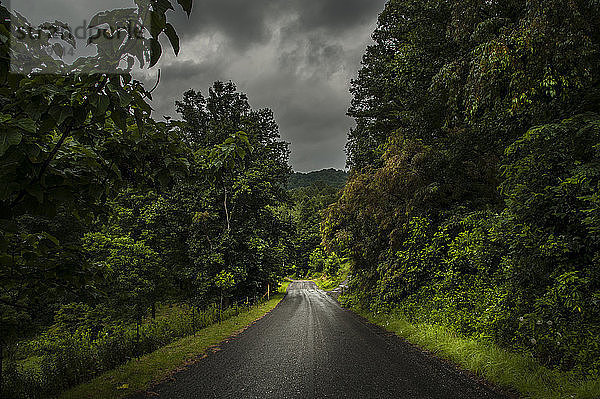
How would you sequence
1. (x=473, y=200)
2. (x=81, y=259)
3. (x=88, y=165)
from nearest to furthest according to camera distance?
1. (x=88, y=165)
2. (x=81, y=259)
3. (x=473, y=200)

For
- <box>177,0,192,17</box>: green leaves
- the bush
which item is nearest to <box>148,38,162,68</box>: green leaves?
<box>177,0,192,17</box>: green leaves

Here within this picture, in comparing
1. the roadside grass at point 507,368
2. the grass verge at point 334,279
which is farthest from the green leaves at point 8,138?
the grass verge at point 334,279

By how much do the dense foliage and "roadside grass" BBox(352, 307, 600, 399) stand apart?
28cm

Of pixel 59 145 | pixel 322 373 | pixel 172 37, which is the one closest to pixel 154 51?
pixel 172 37

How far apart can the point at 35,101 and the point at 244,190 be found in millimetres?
19365

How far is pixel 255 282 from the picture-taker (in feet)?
70.4

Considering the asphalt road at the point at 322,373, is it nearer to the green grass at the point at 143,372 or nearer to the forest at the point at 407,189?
the green grass at the point at 143,372

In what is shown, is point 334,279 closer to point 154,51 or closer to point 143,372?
point 143,372

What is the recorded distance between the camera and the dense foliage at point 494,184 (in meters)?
5.13

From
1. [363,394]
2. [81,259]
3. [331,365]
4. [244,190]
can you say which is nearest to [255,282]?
[244,190]

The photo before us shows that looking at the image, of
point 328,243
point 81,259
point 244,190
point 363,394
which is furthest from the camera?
point 244,190

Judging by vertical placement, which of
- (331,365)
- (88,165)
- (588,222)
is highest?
(88,165)

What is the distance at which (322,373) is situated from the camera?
222 inches

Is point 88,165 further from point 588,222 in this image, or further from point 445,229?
point 445,229
